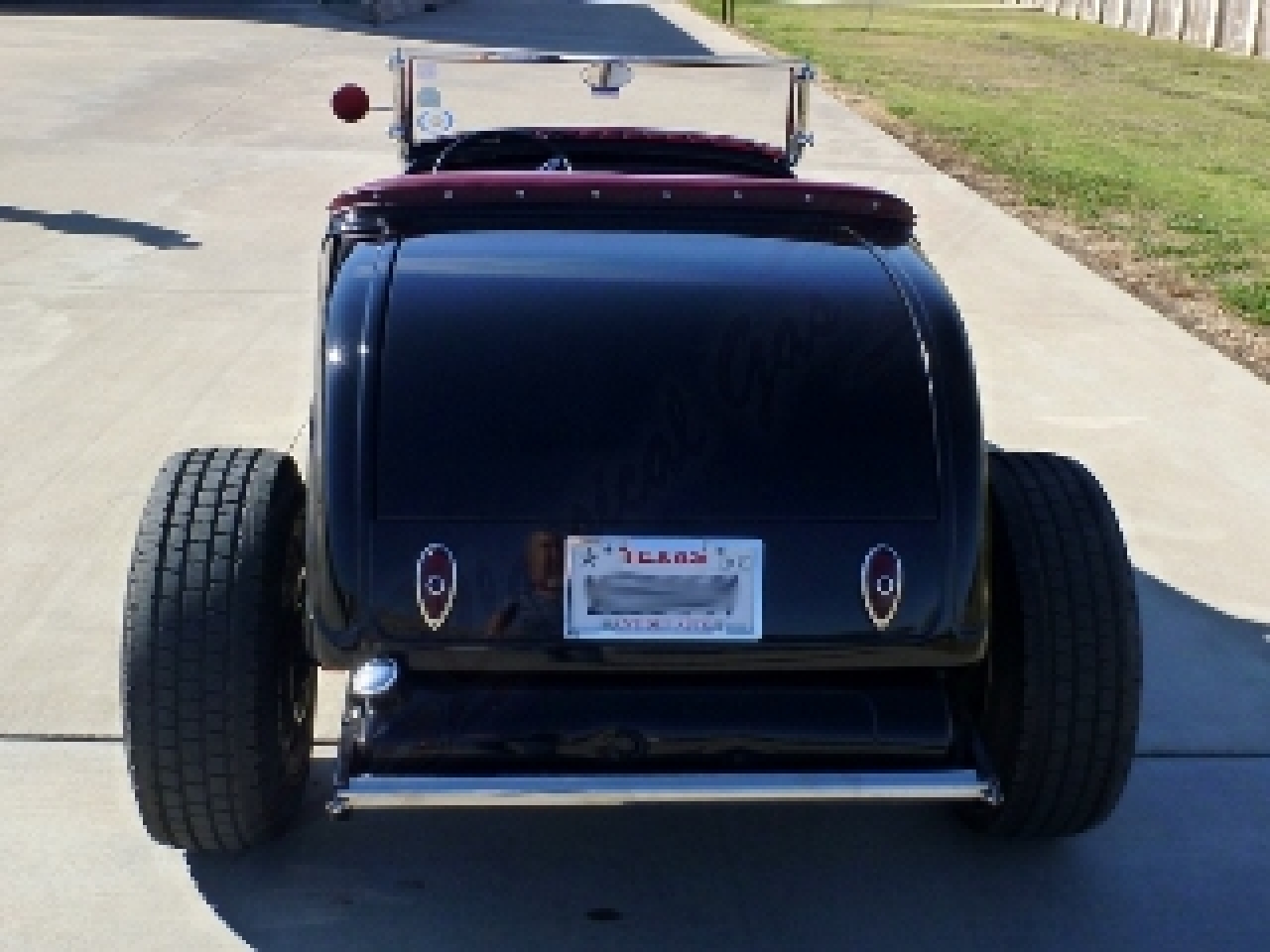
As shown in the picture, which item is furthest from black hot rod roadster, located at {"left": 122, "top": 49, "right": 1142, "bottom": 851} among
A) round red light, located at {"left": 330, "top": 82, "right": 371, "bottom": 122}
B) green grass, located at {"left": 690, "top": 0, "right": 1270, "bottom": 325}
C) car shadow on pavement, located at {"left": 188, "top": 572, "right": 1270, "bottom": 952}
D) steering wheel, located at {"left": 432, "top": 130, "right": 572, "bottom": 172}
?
green grass, located at {"left": 690, "top": 0, "right": 1270, "bottom": 325}

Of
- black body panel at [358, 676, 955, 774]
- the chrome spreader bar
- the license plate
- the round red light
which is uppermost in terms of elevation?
the round red light

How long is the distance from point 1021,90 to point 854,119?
5.65 m

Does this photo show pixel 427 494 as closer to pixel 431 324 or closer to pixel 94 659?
pixel 431 324

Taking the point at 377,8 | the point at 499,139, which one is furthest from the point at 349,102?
the point at 377,8

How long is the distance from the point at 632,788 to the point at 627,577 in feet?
1.26

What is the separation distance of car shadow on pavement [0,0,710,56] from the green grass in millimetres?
1836

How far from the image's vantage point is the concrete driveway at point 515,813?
12.3 ft

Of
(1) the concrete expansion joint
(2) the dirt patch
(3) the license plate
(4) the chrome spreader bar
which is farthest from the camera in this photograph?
(1) the concrete expansion joint

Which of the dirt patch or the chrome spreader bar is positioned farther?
the dirt patch

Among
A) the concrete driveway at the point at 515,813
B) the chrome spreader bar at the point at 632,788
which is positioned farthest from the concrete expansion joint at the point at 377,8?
the chrome spreader bar at the point at 632,788

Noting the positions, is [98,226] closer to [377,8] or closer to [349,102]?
[349,102]

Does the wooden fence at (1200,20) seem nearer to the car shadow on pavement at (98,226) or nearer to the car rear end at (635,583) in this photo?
the car shadow on pavement at (98,226)

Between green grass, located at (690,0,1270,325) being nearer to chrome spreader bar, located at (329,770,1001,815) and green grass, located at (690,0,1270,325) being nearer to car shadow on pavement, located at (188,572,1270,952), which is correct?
car shadow on pavement, located at (188,572,1270,952)

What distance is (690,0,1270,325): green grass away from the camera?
40.3ft
